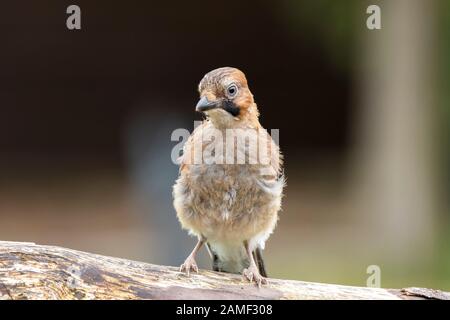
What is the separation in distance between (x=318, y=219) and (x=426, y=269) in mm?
2919

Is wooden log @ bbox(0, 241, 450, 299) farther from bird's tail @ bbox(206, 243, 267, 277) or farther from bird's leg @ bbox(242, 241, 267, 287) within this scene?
bird's tail @ bbox(206, 243, 267, 277)

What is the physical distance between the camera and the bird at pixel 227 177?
219 inches

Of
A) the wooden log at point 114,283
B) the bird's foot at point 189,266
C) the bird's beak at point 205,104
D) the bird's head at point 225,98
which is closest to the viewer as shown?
the wooden log at point 114,283

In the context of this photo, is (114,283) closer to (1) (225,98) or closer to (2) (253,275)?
(2) (253,275)

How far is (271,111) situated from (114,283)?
33.5 ft

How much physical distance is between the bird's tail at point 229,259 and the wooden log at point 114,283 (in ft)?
2.33

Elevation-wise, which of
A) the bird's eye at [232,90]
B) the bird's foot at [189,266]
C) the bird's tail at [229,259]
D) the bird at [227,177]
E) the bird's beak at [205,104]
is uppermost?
the bird's eye at [232,90]

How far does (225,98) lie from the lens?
564 cm

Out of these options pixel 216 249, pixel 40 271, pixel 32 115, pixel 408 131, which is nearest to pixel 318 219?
pixel 408 131

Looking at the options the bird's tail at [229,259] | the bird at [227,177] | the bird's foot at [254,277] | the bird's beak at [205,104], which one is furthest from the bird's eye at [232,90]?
the bird's foot at [254,277]

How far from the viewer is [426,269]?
1090 cm

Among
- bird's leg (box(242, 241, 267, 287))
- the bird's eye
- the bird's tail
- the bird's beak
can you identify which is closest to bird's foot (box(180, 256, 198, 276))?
bird's leg (box(242, 241, 267, 287))

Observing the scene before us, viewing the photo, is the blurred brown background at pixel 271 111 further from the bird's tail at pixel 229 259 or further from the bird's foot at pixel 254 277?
the bird's foot at pixel 254 277

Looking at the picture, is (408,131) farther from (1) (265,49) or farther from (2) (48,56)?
(2) (48,56)
